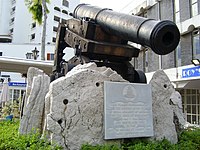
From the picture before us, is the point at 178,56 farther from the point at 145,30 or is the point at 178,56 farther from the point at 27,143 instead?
the point at 27,143

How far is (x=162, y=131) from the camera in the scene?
5.49 meters

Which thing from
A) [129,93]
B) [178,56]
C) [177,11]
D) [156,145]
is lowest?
[156,145]

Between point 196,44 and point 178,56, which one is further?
point 178,56

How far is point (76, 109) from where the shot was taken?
15.8 ft

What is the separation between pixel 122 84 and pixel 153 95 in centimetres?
85

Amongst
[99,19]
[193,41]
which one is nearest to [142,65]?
[193,41]

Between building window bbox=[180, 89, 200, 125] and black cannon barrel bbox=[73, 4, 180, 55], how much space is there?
12.0 meters

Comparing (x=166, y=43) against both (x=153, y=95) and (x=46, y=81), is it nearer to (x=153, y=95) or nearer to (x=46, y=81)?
(x=153, y=95)

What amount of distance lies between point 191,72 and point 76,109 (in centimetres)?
1125

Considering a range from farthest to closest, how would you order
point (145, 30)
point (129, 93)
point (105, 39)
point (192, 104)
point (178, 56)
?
point (178, 56)
point (192, 104)
point (105, 39)
point (129, 93)
point (145, 30)

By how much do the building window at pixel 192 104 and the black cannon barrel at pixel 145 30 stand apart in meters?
12.0

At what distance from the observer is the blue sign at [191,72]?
14.1 m

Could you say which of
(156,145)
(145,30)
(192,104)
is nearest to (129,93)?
(156,145)

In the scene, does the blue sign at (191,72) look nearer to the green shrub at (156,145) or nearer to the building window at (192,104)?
the building window at (192,104)
